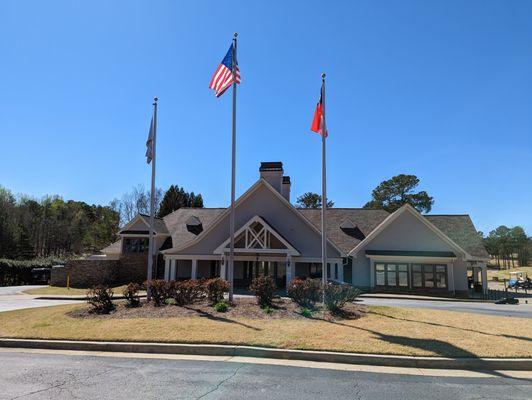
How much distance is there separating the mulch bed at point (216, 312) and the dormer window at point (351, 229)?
19.2 metres

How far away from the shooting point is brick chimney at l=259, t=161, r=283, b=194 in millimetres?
34375

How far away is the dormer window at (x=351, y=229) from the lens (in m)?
33.9

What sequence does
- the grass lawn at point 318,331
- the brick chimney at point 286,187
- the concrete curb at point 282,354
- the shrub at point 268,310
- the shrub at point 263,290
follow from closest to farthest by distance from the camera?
the concrete curb at point 282,354 → the grass lawn at point 318,331 → the shrub at point 268,310 → the shrub at point 263,290 → the brick chimney at point 286,187

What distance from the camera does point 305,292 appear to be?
49.0 feet

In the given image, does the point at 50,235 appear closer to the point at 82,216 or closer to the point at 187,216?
the point at 82,216

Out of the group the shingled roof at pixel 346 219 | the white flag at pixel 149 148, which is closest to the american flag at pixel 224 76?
the white flag at pixel 149 148

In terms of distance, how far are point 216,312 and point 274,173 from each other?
21888 mm

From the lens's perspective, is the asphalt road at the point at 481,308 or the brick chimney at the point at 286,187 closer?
the asphalt road at the point at 481,308

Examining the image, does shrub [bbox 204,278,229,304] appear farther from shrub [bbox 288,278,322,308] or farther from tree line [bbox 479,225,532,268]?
tree line [bbox 479,225,532,268]

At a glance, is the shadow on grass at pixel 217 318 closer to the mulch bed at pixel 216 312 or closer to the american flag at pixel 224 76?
the mulch bed at pixel 216 312

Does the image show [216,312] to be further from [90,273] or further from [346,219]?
[346,219]

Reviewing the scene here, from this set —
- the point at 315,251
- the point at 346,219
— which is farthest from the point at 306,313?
the point at 346,219

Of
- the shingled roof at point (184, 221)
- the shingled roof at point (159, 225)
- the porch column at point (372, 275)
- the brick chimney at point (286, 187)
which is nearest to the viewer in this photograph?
the porch column at point (372, 275)

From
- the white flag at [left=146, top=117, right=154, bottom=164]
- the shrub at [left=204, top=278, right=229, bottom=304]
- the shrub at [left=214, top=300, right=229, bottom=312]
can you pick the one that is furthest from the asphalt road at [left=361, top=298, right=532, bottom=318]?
the white flag at [left=146, top=117, right=154, bottom=164]
